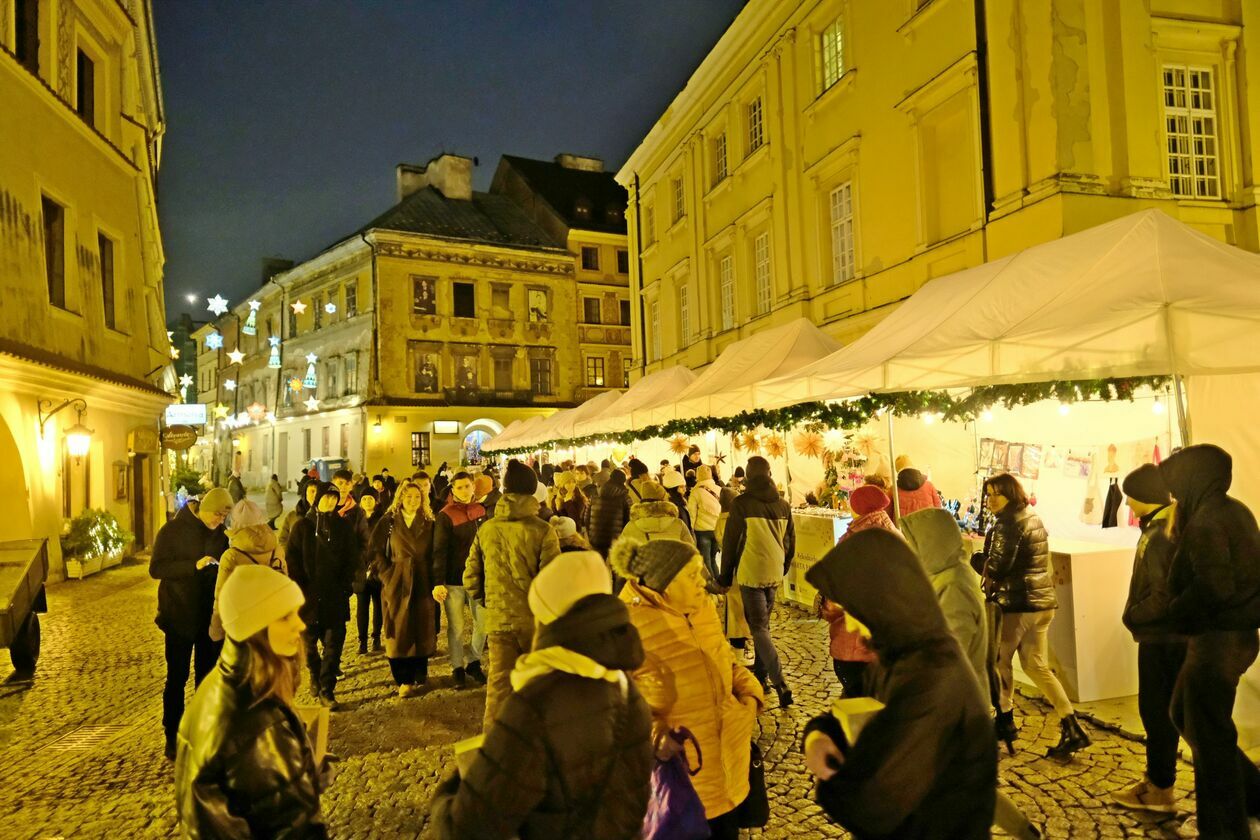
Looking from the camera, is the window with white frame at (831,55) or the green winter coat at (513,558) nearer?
the green winter coat at (513,558)

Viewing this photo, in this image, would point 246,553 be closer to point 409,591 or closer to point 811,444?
point 409,591

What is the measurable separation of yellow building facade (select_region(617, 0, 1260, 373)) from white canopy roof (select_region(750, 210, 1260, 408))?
96.5 inches

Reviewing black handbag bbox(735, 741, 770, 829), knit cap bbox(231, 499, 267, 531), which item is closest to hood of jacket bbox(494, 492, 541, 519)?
knit cap bbox(231, 499, 267, 531)

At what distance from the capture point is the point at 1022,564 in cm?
518

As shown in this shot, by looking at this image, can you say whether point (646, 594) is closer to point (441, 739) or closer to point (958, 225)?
point (441, 739)

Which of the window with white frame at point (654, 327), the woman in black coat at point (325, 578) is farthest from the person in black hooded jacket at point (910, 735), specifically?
the window with white frame at point (654, 327)

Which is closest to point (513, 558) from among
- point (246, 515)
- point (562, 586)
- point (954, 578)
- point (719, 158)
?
point (246, 515)

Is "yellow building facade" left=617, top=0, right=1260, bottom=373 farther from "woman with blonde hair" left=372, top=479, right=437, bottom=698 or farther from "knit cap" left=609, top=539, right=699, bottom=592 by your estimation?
"knit cap" left=609, top=539, right=699, bottom=592

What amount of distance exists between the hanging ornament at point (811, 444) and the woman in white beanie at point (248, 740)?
1011 centimetres

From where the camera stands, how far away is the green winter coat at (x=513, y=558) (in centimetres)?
536

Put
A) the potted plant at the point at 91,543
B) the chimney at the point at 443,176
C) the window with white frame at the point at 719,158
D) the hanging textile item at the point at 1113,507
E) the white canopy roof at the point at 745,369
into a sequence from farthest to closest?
the chimney at the point at 443,176 < the window with white frame at the point at 719,158 < the potted plant at the point at 91,543 < the white canopy roof at the point at 745,369 < the hanging textile item at the point at 1113,507

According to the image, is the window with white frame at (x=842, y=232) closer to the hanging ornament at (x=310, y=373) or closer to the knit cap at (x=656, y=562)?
the knit cap at (x=656, y=562)

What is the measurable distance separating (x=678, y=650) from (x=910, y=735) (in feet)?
3.54

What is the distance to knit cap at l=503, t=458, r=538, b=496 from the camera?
5551mm
